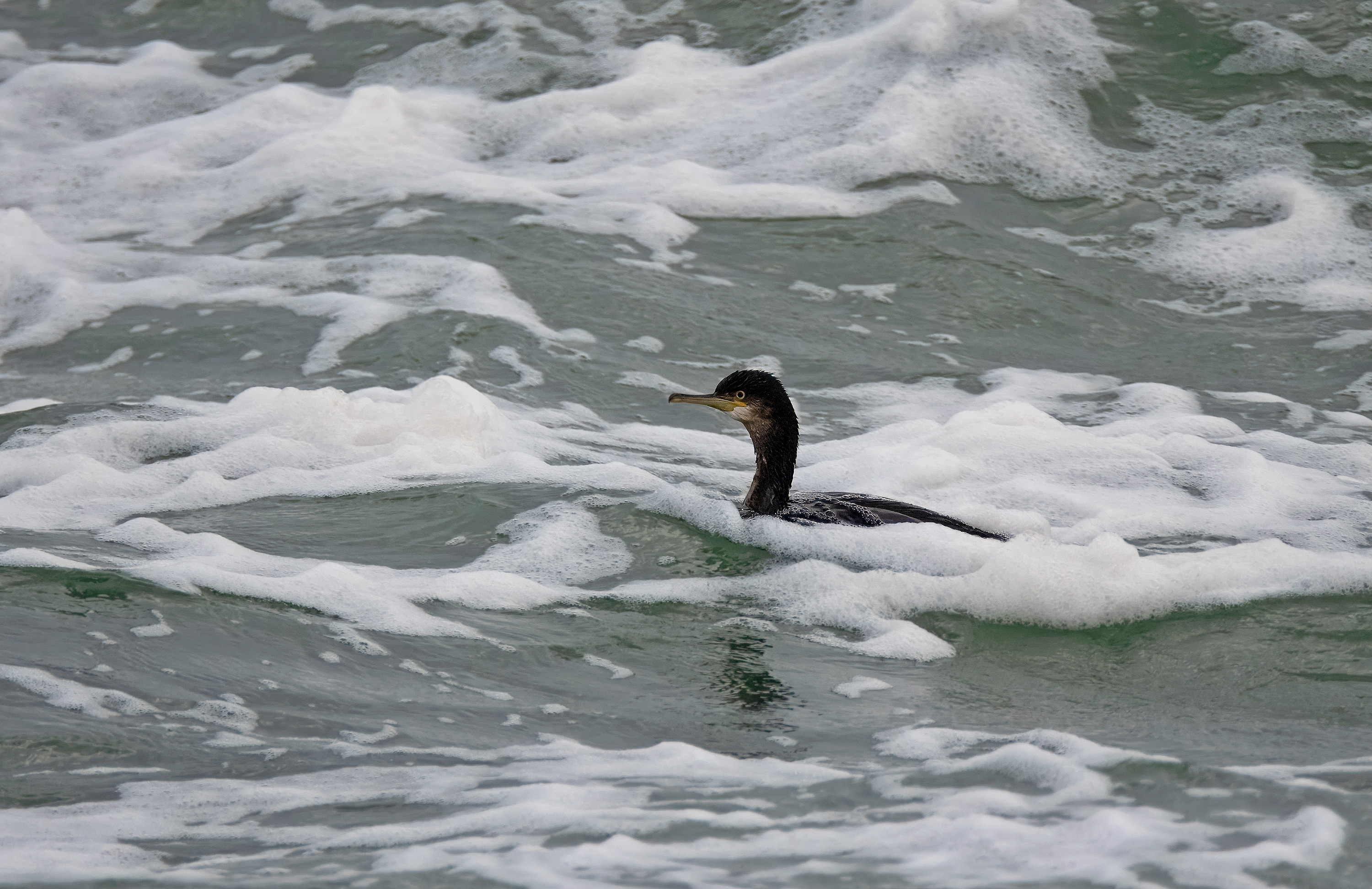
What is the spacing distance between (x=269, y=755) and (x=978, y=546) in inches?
117

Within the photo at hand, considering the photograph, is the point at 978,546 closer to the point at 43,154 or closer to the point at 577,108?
the point at 577,108

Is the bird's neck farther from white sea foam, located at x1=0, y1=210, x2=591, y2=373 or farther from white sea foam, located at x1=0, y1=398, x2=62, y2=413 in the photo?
white sea foam, located at x1=0, y1=398, x2=62, y2=413

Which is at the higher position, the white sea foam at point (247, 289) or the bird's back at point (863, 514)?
the white sea foam at point (247, 289)

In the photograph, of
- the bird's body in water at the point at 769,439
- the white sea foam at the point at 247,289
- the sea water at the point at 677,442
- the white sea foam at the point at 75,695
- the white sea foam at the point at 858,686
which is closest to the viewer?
the sea water at the point at 677,442

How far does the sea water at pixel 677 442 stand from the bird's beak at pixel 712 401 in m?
0.45

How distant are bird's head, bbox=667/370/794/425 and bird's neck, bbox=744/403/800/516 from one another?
0.03m

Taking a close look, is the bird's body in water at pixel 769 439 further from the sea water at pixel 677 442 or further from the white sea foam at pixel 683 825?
the white sea foam at pixel 683 825

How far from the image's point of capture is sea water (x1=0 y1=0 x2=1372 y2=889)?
12.0ft

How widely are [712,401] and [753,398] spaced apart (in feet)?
0.64

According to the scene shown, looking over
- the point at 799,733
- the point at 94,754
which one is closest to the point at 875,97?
the point at 799,733

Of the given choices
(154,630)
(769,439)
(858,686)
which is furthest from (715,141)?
(154,630)

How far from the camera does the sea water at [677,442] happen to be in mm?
3643

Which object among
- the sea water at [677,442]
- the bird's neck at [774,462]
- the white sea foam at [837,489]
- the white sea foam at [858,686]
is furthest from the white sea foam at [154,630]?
the bird's neck at [774,462]

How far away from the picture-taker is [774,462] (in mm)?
6469
